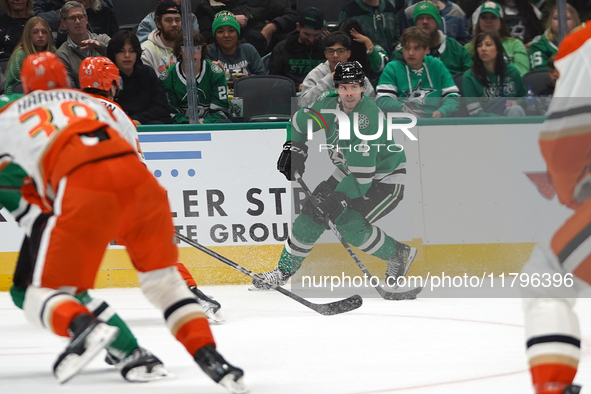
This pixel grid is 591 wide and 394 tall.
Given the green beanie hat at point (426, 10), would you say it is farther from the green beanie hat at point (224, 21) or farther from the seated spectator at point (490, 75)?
the green beanie hat at point (224, 21)

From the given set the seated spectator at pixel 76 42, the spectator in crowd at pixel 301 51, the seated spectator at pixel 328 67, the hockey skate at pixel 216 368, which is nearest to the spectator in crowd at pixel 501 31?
the seated spectator at pixel 328 67

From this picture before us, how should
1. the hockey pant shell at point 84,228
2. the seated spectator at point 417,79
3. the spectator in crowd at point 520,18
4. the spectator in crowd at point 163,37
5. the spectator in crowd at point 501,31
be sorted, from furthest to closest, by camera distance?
the spectator in crowd at point 520,18 < the spectator in crowd at point 501,31 < the spectator in crowd at point 163,37 < the seated spectator at point 417,79 < the hockey pant shell at point 84,228

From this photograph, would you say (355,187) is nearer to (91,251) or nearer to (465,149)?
(465,149)

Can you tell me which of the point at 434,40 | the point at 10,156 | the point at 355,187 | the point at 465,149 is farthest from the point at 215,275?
the point at 10,156

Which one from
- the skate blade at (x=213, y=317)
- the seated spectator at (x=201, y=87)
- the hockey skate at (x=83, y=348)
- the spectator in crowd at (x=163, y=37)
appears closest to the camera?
the hockey skate at (x=83, y=348)

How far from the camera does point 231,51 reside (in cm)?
524

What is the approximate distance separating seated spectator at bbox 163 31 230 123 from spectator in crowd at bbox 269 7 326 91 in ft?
1.75

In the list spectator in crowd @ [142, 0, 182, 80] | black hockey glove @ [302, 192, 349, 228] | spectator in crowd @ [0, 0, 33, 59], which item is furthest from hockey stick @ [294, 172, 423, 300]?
spectator in crowd @ [0, 0, 33, 59]

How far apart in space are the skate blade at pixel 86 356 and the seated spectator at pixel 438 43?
3998 millimetres

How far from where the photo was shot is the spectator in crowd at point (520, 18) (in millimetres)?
5641

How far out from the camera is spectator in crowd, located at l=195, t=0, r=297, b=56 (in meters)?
5.52

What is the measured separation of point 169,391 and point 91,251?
→ 0.49 m

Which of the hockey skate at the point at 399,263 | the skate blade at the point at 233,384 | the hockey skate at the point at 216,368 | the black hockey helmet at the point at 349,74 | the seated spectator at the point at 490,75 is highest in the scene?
the black hockey helmet at the point at 349,74

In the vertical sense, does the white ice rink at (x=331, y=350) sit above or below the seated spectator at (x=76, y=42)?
below
